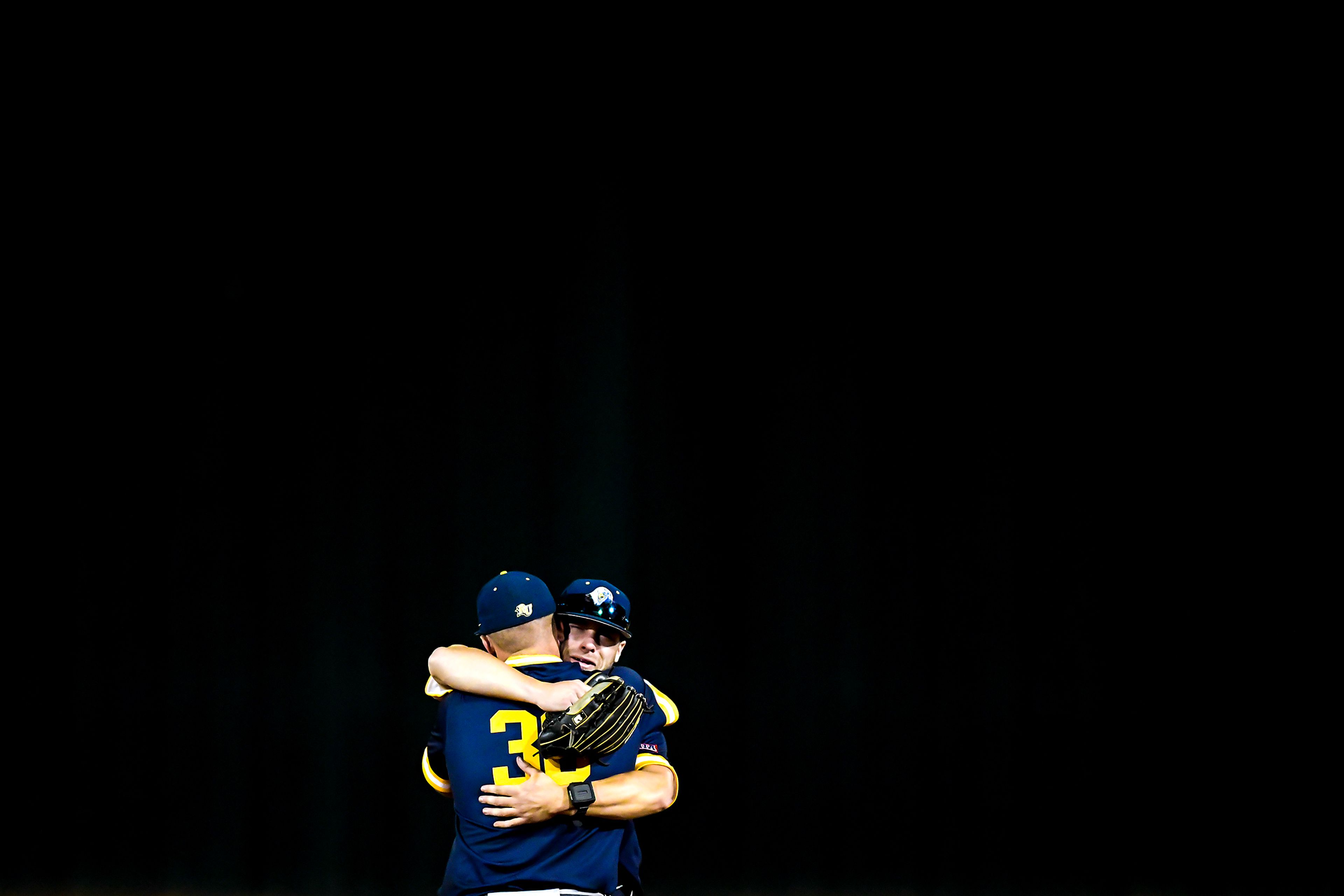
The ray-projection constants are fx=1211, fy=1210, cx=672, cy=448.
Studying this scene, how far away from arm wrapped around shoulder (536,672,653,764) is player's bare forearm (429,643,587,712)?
3 cm

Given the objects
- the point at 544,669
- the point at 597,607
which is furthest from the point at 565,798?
the point at 597,607

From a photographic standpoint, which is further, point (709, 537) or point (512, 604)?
point (709, 537)

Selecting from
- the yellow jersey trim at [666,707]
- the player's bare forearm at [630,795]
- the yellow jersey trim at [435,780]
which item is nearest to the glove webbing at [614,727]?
the player's bare forearm at [630,795]

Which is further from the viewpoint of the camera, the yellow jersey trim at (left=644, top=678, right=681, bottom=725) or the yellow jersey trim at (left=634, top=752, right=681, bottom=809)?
the yellow jersey trim at (left=644, top=678, right=681, bottom=725)

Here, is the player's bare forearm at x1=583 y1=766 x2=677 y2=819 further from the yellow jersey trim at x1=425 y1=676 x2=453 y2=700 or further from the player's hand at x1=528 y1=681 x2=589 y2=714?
the yellow jersey trim at x1=425 y1=676 x2=453 y2=700

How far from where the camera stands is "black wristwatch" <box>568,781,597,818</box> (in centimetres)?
279

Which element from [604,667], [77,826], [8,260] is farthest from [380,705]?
[604,667]

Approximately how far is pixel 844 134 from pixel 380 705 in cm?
457

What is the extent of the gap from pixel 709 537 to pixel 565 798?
4.66m

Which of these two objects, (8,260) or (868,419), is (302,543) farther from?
(868,419)

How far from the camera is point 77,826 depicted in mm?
7062

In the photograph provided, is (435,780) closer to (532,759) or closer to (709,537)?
(532,759)

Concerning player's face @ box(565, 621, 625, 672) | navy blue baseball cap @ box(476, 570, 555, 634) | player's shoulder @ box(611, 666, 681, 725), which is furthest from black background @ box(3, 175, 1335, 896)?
navy blue baseball cap @ box(476, 570, 555, 634)

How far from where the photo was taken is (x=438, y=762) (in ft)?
10.1
